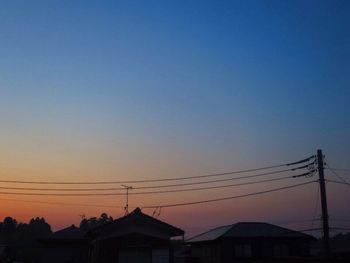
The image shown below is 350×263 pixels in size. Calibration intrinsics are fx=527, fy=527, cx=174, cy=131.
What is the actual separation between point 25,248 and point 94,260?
45.7 m

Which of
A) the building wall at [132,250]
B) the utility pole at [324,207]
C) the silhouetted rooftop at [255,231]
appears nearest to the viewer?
the utility pole at [324,207]

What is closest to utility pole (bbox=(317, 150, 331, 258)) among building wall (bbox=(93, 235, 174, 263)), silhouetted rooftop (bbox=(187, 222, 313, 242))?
building wall (bbox=(93, 235, 174, 263))

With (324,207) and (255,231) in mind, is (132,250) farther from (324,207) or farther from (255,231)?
(255,231)

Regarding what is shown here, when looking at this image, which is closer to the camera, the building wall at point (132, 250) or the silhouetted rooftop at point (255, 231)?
the building wall at point (132, 250)

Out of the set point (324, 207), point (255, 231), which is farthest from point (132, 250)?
point (255, 231)

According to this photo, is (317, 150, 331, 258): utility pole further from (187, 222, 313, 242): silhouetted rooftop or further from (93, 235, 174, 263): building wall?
(187, 222, 313, 242): silhouetted rooftop

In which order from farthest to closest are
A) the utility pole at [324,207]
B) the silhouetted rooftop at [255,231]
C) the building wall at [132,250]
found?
the silhouetted rooftop at [255,231] → the building wall at [132,250] → the utility pole at [324,207]

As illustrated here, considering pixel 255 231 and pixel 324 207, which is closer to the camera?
pixel 324 207

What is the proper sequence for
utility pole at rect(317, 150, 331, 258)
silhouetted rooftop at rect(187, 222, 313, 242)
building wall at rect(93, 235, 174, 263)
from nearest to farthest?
utility pole at rect(317, 150, 331, 258), building wall at rect(93, 235, 174, 263), silhouetted rooftop at rect(187, 222, 313, 242)

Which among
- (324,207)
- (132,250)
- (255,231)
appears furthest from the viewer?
(255,231)

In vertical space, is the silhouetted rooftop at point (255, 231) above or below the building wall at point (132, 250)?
above

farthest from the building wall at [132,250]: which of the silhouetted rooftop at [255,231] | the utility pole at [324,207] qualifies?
the silhouetted rooftop at [255,231]

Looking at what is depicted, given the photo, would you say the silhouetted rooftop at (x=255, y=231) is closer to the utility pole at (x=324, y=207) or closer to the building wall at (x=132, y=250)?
the building wall at (x=132, y=250)

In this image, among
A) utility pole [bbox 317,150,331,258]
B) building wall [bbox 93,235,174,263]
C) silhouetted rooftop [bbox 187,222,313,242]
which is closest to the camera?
utility pole [bbox 317,150,331,258]
